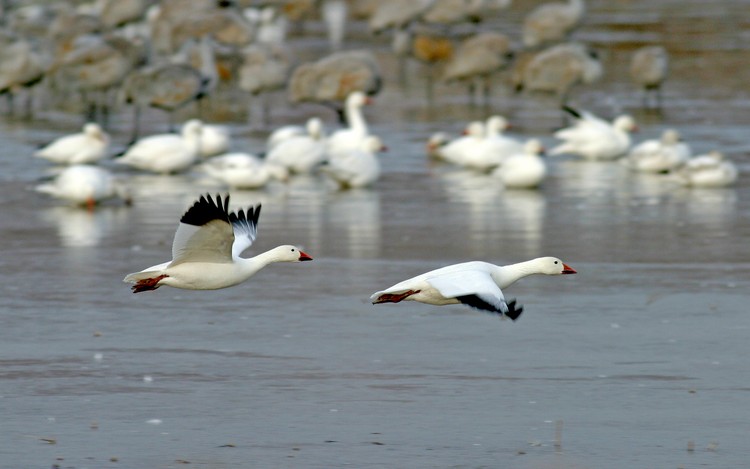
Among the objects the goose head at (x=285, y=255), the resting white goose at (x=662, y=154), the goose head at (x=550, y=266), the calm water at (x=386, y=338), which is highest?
the resting white goose at (x=662, y=154)

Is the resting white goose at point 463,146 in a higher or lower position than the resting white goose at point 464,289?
higher

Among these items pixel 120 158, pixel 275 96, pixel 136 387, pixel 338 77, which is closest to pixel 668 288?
pixel 136 387

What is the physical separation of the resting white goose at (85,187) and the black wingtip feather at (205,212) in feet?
24.3

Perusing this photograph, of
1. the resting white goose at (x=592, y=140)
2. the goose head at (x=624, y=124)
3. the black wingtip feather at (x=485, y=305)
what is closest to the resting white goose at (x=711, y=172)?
the resting white goose at (x=592, y=140)

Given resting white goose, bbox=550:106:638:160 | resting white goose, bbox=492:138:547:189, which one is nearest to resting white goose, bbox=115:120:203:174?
resting white goose, bbox=492:138:547:189

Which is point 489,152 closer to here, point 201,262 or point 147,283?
point 201,262

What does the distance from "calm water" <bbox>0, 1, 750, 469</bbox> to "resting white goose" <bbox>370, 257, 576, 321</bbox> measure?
59 centimetres

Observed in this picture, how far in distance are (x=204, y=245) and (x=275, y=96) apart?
19.7 meters

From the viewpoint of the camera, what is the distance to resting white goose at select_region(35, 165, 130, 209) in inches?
678

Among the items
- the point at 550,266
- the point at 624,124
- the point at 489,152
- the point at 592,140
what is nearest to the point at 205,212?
the point at 550,266

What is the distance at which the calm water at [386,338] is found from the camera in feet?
29.2

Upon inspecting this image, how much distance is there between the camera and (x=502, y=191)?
18.6 m

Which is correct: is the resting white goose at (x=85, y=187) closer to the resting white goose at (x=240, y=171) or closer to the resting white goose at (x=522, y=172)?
the resting white goose at (x=240, y=171)

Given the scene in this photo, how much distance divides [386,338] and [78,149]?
9.49 meters
